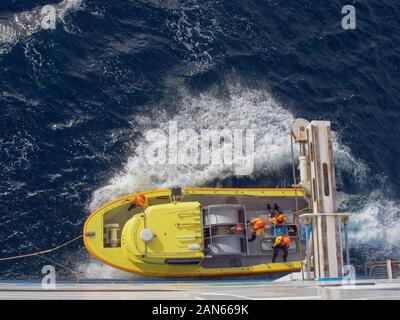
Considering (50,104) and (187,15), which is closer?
(50,104)

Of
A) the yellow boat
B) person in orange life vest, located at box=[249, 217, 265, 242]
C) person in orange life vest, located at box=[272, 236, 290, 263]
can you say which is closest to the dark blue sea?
the yellow boat

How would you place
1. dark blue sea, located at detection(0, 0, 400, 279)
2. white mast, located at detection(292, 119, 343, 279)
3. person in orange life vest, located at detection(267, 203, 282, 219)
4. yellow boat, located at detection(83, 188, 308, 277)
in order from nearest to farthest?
white mast, located at detection(292, 119, 343, 279)
yellow boat, located at detection(83, 188, 308, 277)
dark blue sea, located at detection(0, 0, 400, 279)
person in orange life vest, located at detection(267, 203, 282, 219)

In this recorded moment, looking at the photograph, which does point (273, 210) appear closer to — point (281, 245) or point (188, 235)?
point (281, 245)

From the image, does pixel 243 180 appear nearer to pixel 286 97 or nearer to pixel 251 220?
pixel 251 220

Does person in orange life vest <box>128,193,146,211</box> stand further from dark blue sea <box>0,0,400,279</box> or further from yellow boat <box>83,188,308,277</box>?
dark blue sea <box>0,0,400,279</box>

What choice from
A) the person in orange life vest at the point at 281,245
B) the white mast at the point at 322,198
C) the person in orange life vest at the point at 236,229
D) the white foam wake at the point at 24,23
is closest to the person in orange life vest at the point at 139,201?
the person in orange life vest at the point at 236,229

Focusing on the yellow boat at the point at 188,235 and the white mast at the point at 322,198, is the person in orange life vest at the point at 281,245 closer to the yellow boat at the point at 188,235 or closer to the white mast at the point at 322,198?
the yellow boat at the point at 188,235
